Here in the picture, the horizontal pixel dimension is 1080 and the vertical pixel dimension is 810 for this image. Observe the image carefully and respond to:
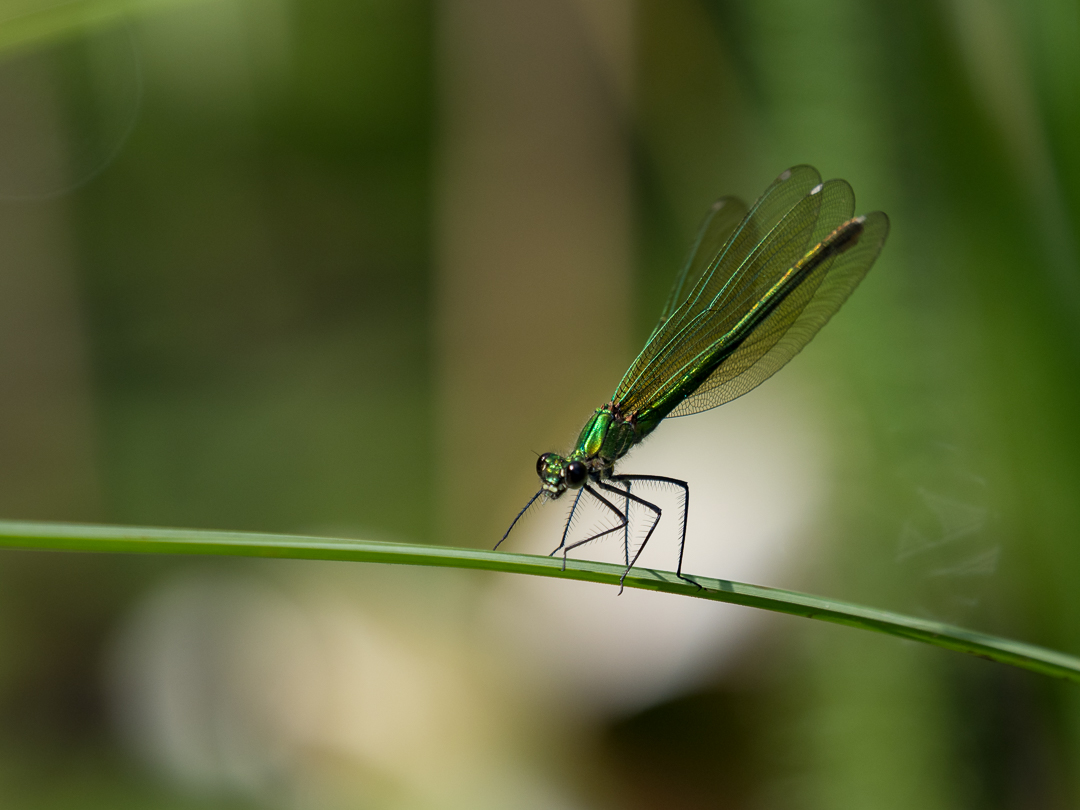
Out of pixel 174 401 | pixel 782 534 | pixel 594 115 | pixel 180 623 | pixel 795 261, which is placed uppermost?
pixel 594 115

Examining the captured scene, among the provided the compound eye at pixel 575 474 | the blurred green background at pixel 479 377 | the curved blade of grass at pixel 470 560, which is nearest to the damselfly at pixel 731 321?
the compound eye at pixel 575 474

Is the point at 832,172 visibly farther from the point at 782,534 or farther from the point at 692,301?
the point at 782,534

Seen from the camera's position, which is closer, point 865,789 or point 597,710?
point 865,789

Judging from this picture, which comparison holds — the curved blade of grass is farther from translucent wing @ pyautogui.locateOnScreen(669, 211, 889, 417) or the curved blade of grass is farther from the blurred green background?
translucent wing @ pyautogui.locateOnScreen(669, 211, 889, 417)

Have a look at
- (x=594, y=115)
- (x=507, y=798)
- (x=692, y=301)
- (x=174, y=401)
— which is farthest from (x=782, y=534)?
(x=174, y=401)

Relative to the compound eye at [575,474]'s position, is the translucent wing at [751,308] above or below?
above

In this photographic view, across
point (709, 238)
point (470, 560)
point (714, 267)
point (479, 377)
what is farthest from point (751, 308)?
point (479, 377)

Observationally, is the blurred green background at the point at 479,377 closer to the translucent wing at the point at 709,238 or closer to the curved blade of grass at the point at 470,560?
the translucent wing at the point at 709,238

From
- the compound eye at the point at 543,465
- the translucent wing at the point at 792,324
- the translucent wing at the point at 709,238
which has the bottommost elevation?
Result: the compound eye at the point at 543,465

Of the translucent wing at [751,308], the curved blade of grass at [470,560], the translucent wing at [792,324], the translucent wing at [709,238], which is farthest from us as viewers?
the translucent wing at [709,238]
